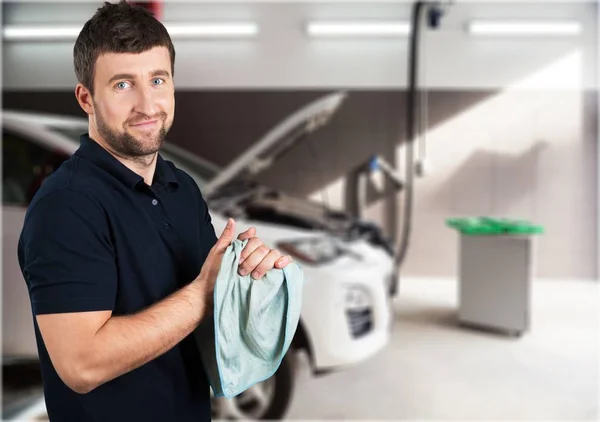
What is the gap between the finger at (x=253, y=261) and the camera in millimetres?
574

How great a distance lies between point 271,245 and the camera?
2359mm

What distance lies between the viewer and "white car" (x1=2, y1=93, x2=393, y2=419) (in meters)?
2.16

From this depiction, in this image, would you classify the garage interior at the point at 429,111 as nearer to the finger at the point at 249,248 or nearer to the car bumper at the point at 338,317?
the car bumper at the point at 338,317

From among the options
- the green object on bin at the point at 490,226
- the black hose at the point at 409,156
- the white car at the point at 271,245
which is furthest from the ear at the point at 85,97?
the black hose at the point at 409,156

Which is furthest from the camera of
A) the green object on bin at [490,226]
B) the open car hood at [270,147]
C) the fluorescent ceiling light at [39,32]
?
the fluorescent ceiling light at [39,32]

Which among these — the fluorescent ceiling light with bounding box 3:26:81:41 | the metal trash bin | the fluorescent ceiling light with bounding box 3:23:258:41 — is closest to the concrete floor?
the metal trash bin

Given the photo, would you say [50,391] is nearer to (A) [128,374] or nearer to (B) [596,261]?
(A) [128,374]

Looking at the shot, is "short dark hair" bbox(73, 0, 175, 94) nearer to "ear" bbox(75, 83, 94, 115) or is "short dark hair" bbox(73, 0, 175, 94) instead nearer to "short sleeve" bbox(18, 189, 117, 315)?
"ear" bbox(75, 83, 94, 115)

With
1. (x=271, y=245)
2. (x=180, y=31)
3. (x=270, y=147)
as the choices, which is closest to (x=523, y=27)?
(x=270, y=147)

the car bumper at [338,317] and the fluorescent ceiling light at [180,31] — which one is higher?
the fluorescent ceiling light at [180,31]

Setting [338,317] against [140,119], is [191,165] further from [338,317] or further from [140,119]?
[140,119]

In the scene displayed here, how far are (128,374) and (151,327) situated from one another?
0.11 m

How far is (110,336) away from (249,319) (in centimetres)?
15

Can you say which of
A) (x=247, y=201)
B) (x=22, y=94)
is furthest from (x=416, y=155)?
(x=22, y=94)
